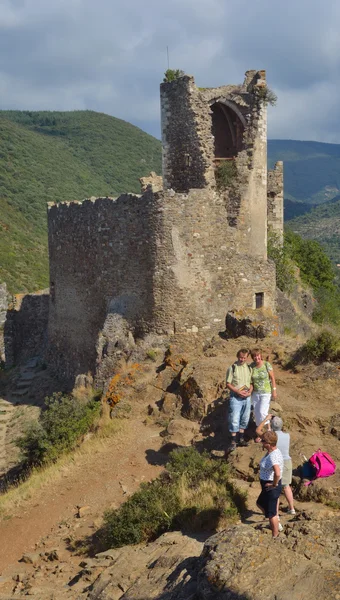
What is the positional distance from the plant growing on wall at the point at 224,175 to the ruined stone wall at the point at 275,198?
19.7 ft

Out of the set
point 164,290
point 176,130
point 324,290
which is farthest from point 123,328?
point 324,290

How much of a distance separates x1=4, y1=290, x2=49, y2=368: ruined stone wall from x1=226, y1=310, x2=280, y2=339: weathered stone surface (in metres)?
9.79

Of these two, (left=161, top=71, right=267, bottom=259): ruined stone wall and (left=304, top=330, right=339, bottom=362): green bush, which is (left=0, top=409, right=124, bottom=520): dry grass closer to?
(left=304, top=330, right=339, bottom=362): green bush

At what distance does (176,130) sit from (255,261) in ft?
12.5

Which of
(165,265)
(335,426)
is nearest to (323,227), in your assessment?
(165,265)

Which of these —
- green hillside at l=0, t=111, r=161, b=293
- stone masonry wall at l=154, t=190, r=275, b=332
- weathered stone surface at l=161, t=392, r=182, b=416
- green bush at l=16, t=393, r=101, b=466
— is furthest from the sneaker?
green hillside at l=0, t=111, r=161, b=293

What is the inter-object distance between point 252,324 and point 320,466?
19.1 feet

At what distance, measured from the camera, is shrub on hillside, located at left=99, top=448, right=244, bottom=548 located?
26.2 ft

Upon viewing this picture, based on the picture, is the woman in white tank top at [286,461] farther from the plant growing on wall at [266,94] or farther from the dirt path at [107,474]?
the plant growing on wall at [266,94]

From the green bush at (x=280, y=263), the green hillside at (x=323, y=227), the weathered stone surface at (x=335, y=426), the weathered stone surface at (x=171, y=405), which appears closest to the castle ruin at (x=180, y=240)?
the weathered stone surface at (x=171, y=405)

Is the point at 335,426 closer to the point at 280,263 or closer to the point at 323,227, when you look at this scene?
the point at 280,263

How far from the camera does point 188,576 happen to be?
6.02 m

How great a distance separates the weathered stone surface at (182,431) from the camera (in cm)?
1098

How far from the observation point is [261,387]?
Answer: 9.52m
